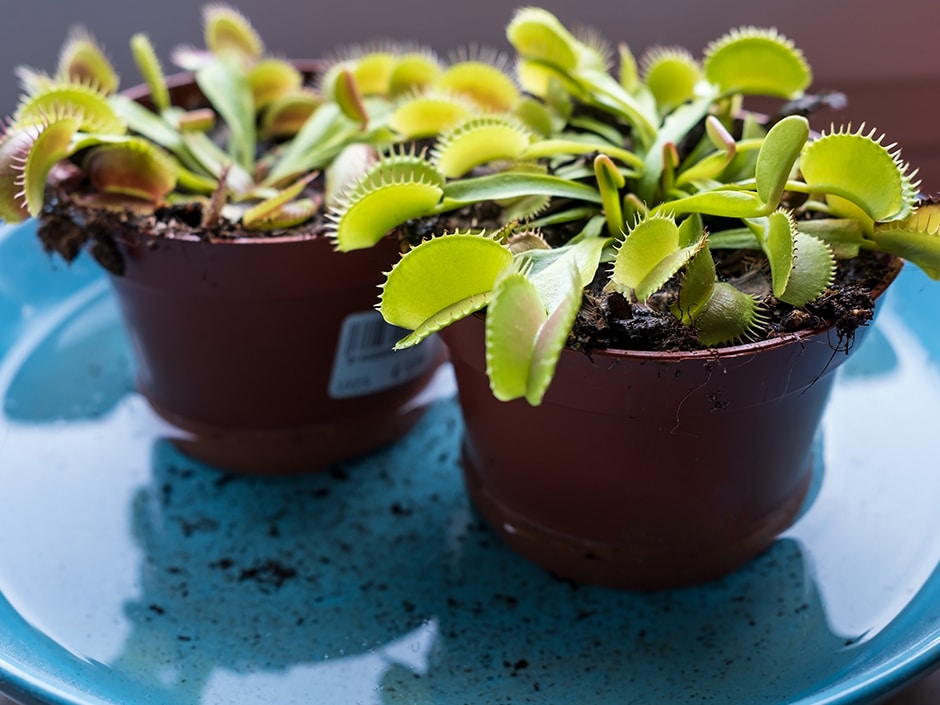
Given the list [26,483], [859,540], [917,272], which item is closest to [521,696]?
[859,540]

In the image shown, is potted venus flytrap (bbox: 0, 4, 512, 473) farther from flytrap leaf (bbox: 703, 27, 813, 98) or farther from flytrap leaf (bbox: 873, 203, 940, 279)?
flytrap leaf (bbox: 873, 203, 940, 279)

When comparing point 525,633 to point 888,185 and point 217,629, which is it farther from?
point 888,185

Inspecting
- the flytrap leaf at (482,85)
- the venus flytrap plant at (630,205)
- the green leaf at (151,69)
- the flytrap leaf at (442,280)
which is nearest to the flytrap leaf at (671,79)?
the venus flytrap plant at (630,205)

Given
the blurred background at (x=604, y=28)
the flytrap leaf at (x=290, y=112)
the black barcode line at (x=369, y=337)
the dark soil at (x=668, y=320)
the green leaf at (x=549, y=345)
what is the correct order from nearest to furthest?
the green leaf at (x=549, y=345)
the dark soil at (x=668, y=320)
the black barcode line at (x=369, y=337)
the flytrap leaf at (x=290, y=112)
the blurred background at (x=604, y=28)

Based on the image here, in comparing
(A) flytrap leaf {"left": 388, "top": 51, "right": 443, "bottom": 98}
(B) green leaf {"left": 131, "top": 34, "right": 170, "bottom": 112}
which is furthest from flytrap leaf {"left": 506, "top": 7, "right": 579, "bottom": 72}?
(B) green leaf {"left": 131, "top": 34, "right": 170, "bottom": 112}

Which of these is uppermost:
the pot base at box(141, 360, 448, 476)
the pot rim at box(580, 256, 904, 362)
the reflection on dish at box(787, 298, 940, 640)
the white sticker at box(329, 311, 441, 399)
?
the pot rim at box(580, 256, 904, 362)

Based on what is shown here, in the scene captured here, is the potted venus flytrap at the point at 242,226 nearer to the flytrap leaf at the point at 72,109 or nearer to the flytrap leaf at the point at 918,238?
the flytrap leaf at the point at 72,109
